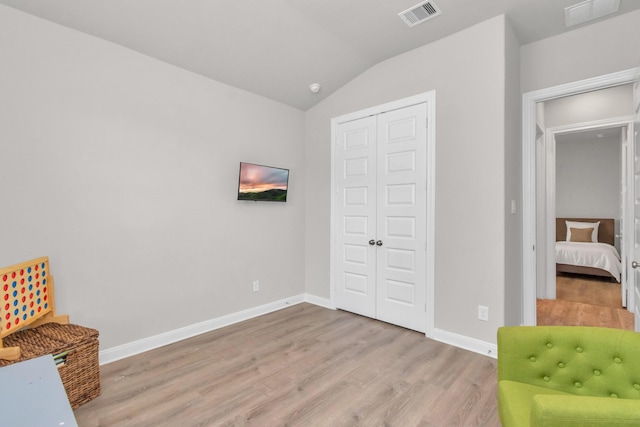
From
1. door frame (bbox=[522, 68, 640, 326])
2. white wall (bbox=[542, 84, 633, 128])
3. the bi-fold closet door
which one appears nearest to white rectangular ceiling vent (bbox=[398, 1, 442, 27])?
the bi-fold closet door

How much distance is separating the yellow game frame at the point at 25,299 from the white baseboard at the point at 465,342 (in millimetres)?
3097

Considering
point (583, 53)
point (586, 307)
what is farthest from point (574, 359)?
point (586, 307)

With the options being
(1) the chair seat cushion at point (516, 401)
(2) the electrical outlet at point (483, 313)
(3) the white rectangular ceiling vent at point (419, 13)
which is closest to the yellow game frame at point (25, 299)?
(1) the chair seat cushion at point (516, 401)

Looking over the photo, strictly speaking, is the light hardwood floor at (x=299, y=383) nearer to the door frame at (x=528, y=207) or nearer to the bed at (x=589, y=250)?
the door frame at (x=528, y=207)

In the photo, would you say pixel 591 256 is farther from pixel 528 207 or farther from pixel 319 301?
pixel 319 301

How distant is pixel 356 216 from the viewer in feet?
12.6

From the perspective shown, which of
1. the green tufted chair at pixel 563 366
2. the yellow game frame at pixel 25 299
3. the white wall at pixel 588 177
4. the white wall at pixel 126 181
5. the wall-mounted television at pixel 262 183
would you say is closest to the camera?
the green tufted chair at pixel 563 366

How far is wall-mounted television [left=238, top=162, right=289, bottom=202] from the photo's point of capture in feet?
11.8

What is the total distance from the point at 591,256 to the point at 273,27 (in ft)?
20.4

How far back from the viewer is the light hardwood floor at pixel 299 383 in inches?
78.0

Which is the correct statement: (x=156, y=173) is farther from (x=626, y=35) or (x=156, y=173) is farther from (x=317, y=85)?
(x=626, y=35)

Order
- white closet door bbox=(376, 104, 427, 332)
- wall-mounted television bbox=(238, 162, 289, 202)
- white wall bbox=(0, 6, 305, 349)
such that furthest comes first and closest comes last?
wall-mounted television bbox=(238, 162, 289, 202), white closet door bbox=(376, 104, 427, 332), white wall bbox=(0, 6, 305, 349)

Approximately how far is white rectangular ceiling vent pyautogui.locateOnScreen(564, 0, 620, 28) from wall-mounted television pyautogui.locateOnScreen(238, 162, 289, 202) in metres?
3.01

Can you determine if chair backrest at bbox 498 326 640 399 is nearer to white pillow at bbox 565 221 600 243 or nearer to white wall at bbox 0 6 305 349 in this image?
white wall at bbox 0 6 305 349
